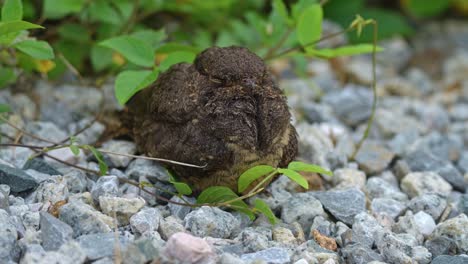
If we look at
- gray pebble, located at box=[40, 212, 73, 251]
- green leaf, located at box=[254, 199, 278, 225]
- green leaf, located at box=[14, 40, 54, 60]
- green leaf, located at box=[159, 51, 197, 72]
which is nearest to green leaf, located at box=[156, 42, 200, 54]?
green leaf, located at box=[159, 51, 197, 72]

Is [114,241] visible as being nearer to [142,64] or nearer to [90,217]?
[90,217]

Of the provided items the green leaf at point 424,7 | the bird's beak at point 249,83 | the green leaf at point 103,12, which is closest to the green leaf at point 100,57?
the green leaf at point 103,12

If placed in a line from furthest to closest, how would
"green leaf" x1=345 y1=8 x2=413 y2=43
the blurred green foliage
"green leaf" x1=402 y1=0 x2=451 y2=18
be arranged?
"green leaf" x1=402 y1=0 x2=451 y2=18 → "green leaf" x1=345 y1=8 x2=413 y2=43 → the blurred green foliage

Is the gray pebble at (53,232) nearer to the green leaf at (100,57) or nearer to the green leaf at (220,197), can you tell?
the green leaf at (220,197)

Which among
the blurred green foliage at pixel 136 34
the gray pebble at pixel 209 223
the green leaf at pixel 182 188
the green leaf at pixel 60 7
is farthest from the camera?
the green leaf at pixel 60 7

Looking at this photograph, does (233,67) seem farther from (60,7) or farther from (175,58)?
(60,7)

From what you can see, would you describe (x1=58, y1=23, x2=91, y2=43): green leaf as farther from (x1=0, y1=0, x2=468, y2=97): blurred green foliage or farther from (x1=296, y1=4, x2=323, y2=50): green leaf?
(x1=296, y1=4, x2=323, y2=50): green leaf
